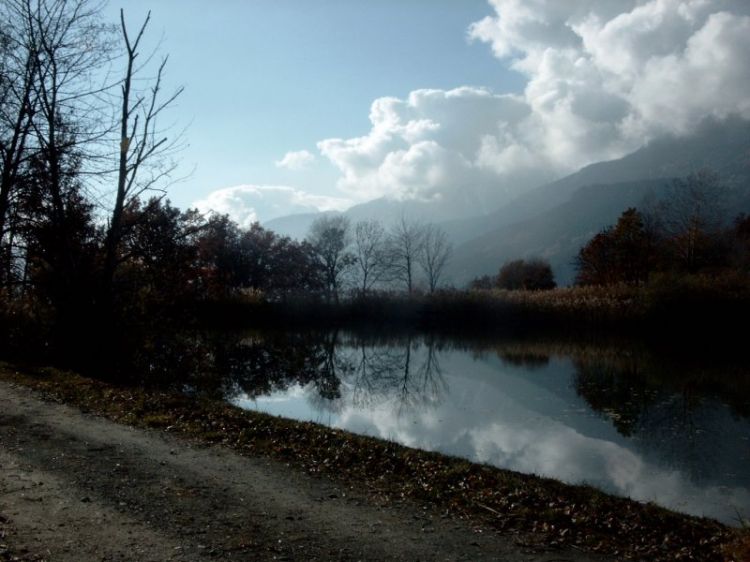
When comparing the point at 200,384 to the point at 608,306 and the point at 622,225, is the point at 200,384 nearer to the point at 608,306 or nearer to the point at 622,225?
the point at 608,306

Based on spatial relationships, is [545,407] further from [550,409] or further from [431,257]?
[431,257]

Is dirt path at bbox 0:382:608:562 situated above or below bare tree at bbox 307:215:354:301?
below

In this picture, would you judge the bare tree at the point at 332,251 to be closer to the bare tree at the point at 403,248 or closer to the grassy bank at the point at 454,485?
the bare tree at the point at 403,248

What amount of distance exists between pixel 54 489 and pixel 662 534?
6.13 metres

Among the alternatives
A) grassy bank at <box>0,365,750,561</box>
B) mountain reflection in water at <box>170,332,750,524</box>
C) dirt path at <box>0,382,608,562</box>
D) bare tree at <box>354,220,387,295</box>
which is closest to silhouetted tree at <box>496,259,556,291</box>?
bare tree at <box>354,220,387,295</box>

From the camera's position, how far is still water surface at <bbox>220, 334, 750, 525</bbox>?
413 inches

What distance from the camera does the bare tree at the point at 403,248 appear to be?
2500 inches

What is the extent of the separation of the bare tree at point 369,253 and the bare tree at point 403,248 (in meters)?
0.90

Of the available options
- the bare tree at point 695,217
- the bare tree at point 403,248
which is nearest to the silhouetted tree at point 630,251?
the bare tree at point 695,217

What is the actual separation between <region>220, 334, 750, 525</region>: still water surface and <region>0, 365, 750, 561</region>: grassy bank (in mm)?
2307

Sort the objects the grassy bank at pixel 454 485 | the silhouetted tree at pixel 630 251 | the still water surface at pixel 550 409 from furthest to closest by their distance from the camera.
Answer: the silhouetted tree at pixel 630 251 → the still water surface at pixel 550 409 → the grassy bank at pixel 454 485

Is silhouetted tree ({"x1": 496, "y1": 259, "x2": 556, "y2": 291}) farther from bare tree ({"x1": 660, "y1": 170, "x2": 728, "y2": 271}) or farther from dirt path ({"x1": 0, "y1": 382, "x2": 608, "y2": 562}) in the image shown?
dirt path ({"x1": 0, "y1": 382, "x2": 608, "y2": 562})

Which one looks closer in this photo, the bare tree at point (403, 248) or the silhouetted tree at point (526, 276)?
the bare tree at point (403, 248)

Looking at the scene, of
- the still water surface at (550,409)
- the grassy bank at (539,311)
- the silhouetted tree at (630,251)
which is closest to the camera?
the still water surface at (550,409)
